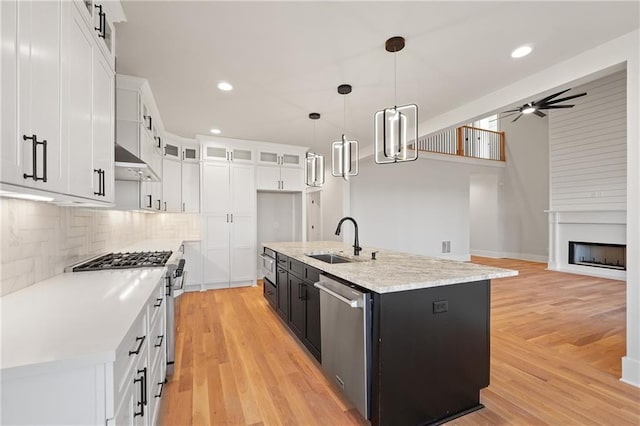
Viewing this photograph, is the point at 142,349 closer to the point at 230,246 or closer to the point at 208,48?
the point at 208,48

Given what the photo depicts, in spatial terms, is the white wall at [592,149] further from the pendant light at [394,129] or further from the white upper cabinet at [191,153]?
the white upper cabinet at [191,153]

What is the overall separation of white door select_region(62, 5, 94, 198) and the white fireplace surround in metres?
8.15

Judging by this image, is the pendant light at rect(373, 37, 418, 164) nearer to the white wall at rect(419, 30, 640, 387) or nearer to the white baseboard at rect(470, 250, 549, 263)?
the white wall at rect(419, 30, 640, 387)

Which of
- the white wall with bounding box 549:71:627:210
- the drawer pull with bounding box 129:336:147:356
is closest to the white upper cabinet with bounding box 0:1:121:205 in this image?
the drawer pull with bounding box 129:336:147:356

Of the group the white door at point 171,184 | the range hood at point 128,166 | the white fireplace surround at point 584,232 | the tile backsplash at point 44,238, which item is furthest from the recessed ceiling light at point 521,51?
the white fireplace surround at point 584,232

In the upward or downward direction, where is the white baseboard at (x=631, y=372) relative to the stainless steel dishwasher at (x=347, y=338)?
downward

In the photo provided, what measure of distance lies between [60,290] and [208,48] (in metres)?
2.06

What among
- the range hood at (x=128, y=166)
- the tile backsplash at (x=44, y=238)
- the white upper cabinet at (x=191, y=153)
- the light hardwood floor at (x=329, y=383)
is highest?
the white upper cabinet at (x=191, y=153)

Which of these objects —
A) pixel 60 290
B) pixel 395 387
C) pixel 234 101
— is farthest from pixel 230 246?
pixel 395 387

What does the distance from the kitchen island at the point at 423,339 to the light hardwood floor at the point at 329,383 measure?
249 millimetres

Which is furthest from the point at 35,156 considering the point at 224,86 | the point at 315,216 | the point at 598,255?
the point at 598,255

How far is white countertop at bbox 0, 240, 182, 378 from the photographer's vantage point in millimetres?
845

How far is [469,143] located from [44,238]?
8.93 metres

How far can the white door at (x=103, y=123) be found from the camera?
5.40 feet
